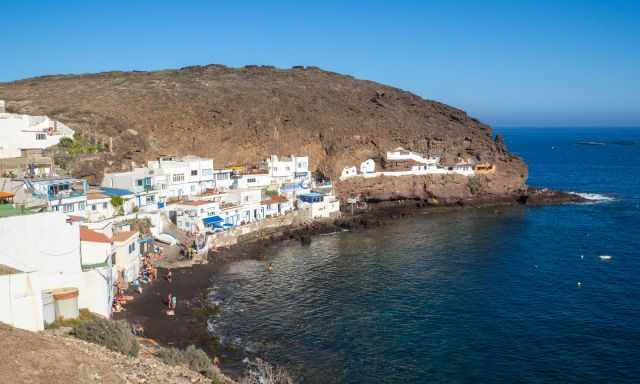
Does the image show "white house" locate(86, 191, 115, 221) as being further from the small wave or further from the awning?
the small wave

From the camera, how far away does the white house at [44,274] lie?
1955cm

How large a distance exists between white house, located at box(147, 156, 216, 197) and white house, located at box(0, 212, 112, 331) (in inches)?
1036

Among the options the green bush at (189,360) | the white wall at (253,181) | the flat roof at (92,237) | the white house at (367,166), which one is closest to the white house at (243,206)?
the white wall at (253,181)

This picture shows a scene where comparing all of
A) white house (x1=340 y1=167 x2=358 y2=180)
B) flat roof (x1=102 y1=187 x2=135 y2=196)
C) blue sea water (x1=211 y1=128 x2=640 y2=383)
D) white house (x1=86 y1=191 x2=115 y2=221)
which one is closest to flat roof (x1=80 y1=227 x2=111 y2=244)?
blue sea water (x1=211 y1=128 x2=640 y2=383)

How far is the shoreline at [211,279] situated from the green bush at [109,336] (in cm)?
650

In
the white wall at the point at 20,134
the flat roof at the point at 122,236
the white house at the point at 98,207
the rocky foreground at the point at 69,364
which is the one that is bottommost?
the rocky foreground at the point at 69,364

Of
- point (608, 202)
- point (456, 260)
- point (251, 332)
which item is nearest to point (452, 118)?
point (608, 202)

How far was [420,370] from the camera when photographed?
85.9ft

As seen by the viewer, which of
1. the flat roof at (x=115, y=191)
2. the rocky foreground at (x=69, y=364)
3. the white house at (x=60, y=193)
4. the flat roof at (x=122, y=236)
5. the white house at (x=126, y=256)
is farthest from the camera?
the flat roof at (x=115, y=191)

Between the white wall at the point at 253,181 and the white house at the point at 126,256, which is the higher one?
the white wall at the point at 253,181

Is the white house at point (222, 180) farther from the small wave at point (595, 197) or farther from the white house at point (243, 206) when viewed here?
the small wave at point (595, 197)

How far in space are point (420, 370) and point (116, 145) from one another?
4927 centimetres

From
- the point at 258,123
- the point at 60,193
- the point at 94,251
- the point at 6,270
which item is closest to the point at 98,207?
the point at 60,193

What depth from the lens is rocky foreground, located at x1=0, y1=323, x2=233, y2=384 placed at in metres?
14.8
